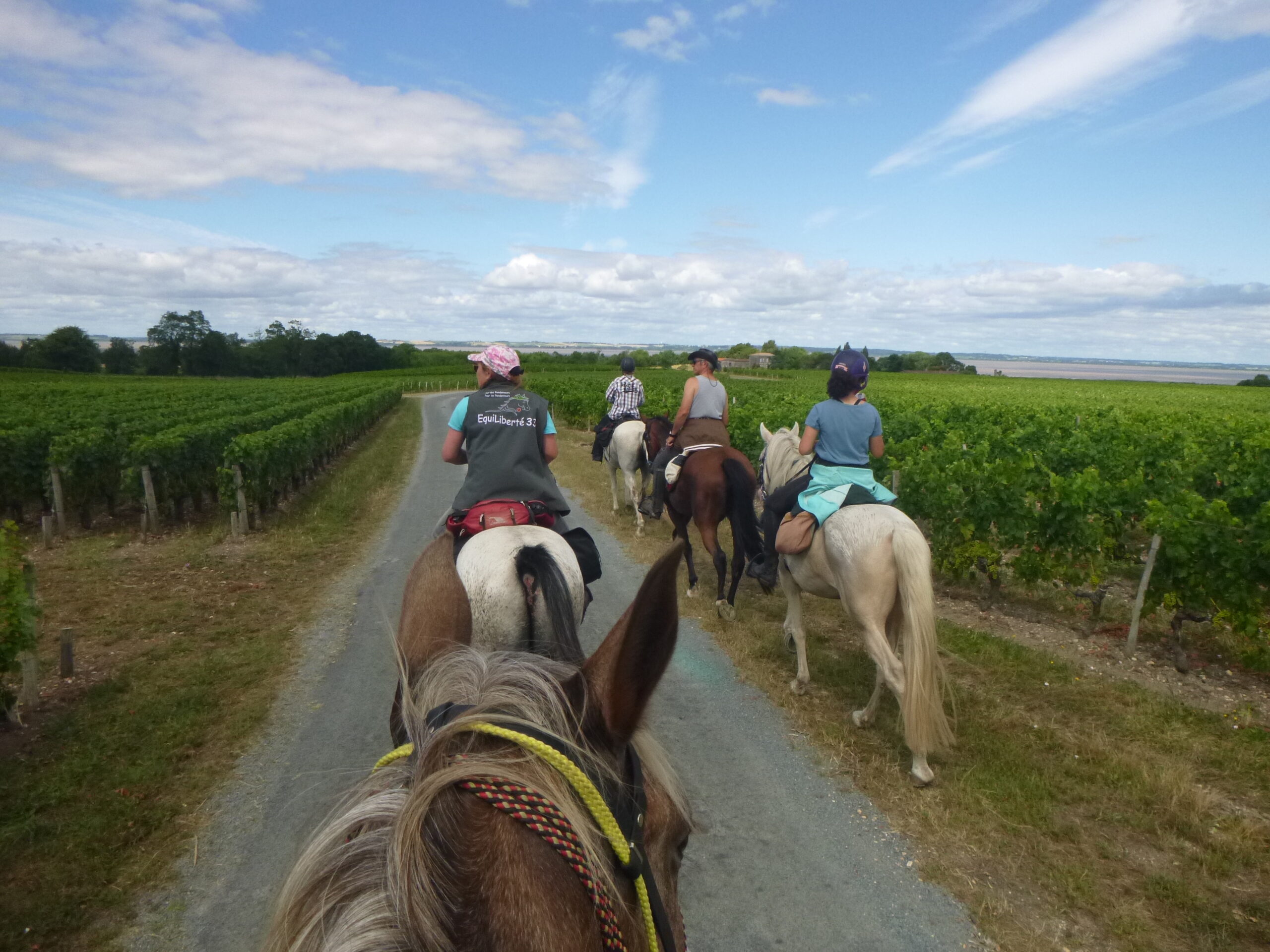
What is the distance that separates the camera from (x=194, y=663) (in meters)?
6.48

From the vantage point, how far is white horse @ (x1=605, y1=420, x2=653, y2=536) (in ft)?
38.4

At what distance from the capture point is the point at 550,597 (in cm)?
292

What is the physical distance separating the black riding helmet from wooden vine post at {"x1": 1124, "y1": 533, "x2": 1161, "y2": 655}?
187 inches

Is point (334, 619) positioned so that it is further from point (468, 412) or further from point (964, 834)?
point (964, 834)

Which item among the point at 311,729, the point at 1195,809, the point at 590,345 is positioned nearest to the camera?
the point at 1195,809

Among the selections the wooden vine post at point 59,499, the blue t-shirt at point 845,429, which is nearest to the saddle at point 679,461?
the blue t-shirt at point 845,429

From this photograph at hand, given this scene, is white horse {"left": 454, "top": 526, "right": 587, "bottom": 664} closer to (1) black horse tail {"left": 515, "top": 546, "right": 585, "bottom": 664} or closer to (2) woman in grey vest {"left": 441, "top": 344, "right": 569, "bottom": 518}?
(1) black horse tail {"left": 515, "top": 546, "right": 585, "bottom": 664}

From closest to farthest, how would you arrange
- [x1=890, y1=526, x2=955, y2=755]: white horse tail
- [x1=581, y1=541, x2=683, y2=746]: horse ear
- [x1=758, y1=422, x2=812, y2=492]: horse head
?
[x1=581, y1=541, x2=683, y2=746]: horse ear
[x1=890, y1=526, x2=955, y2=755]: white horse tail
[x1=758, y1=422, x2=812, y2=492]: horse head

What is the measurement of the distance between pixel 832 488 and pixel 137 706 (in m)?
5.68

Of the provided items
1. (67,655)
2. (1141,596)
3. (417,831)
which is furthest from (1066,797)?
(67,655)

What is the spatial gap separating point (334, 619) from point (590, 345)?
151 meters

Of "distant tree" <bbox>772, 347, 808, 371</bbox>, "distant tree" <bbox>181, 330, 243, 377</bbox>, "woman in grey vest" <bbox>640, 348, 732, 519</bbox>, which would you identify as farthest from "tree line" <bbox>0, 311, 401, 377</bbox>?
"woman in grey vest" <bbox>640, 348, 732, 519</bbox>

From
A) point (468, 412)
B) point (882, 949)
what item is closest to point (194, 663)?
point (468, 412)

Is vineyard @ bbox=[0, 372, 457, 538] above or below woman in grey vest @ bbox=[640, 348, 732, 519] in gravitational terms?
below
